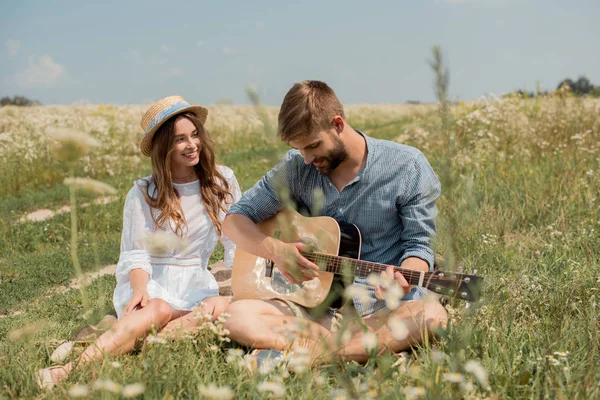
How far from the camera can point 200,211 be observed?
12.2 ft

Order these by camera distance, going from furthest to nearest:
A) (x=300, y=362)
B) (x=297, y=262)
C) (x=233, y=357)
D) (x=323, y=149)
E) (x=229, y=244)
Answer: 1. (x=229, y=244)
2. (x=323, y=149)
3. (x=297, y=262)
4. (x=233, y=357)
5. (x=300, y=362)

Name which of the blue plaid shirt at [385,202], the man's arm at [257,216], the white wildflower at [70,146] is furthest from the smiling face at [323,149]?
the white wildflower at [70,146]

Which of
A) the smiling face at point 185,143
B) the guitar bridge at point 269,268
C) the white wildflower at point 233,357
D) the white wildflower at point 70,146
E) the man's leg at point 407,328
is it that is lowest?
the man's leg at point 407,328

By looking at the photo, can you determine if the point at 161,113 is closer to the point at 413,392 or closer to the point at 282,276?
the point at 282,276

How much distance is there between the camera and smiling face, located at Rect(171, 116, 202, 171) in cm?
354

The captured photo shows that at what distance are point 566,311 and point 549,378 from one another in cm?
96

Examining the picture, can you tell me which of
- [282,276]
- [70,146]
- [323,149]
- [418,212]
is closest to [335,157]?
[323,149]

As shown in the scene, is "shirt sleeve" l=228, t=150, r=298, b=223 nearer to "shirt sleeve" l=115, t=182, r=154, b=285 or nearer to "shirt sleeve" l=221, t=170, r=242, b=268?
"shirt sleeve" l=221, t=170, r=242, b=268

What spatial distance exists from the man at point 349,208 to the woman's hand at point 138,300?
0.51 metres

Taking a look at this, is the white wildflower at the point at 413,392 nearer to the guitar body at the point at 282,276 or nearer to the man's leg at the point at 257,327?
the man's leg at the point at 257,327

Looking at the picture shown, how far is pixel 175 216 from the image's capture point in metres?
3.54

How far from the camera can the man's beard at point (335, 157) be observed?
9.52ft

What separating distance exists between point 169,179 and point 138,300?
32.3 inches

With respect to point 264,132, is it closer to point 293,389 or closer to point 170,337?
point 293,389
